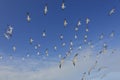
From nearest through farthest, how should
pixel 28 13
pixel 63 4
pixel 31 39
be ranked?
1. pixel 28 13
2. pixel 63 4
3. pixel 31 39

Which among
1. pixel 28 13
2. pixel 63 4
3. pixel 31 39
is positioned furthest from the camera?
pixel 31 39

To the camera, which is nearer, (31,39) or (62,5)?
(62,5)

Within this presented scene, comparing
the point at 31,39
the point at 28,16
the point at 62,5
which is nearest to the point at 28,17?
the point at 28,16

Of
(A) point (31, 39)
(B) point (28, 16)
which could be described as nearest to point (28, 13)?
(B) point (28, 16)

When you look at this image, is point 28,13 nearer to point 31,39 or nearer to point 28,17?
point 28,17

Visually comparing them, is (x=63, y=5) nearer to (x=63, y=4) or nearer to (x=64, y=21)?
(x=63, y=4)

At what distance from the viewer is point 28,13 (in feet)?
132

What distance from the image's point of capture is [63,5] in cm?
4209

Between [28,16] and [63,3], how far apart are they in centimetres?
623

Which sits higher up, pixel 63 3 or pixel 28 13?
pixel 63 3

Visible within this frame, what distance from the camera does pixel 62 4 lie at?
136 ft

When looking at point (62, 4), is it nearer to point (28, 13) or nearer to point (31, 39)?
point (28, 13)

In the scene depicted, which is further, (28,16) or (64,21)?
(64,21)

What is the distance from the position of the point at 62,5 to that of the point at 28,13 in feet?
17.9
